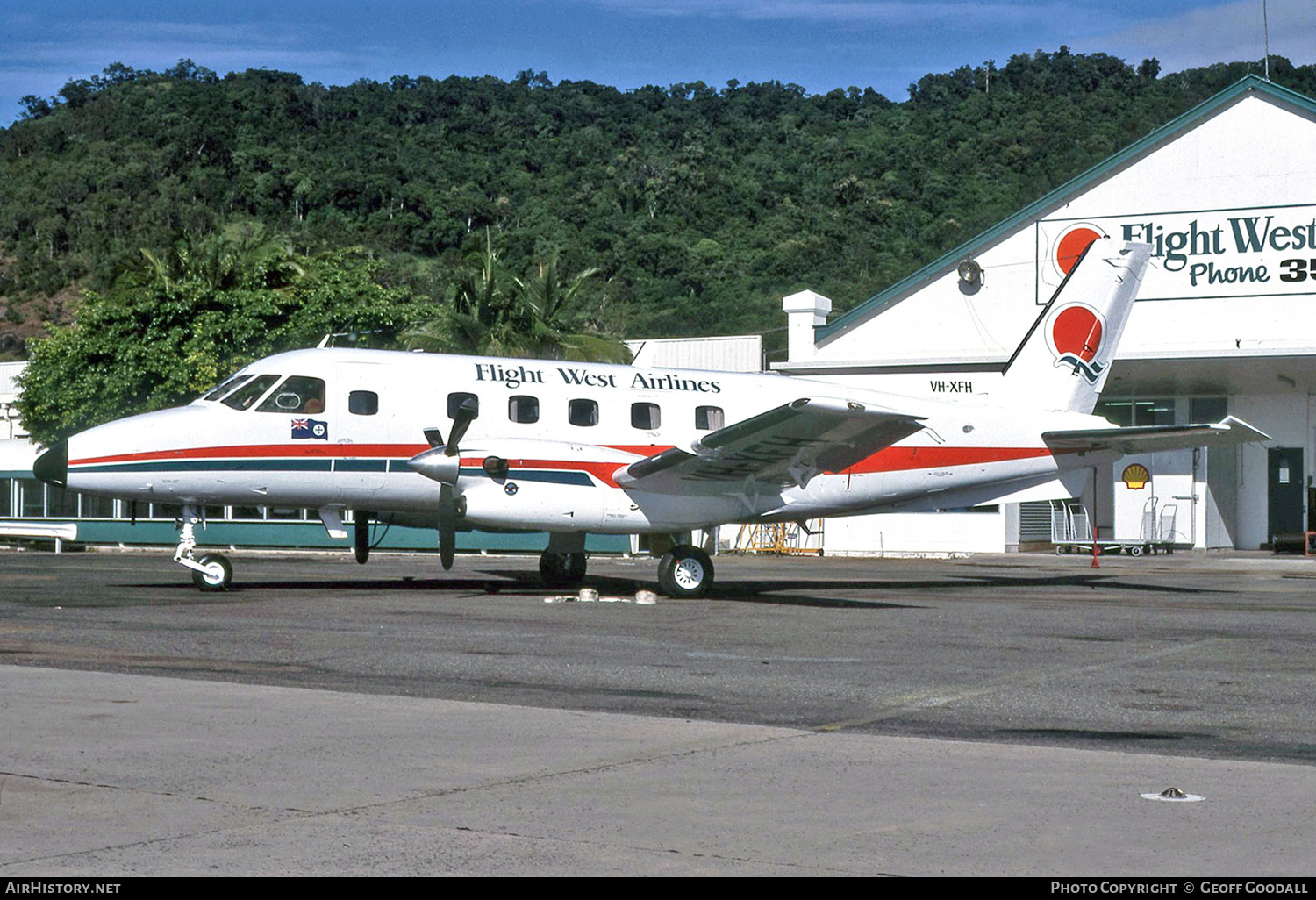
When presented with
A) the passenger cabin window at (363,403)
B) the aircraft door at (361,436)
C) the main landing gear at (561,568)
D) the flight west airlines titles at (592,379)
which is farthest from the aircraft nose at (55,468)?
the main landing gear at (561,568)

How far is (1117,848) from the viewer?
5.74 meters

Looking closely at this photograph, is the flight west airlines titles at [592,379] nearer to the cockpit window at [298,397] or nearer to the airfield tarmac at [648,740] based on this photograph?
the cockpit window at [298,397]

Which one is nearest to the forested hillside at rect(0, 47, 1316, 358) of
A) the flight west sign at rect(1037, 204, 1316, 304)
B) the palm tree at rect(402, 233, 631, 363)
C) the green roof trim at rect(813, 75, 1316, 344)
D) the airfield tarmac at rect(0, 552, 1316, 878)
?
the palm tree at rect(402, 233, 631, 363)

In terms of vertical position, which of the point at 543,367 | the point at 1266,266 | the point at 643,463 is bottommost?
the point at 643,463

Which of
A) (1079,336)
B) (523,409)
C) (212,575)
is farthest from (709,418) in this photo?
(212,575)

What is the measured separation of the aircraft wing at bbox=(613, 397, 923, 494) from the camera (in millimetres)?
18016

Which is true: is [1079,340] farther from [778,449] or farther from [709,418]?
[778,449]

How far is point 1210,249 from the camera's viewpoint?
35.5 meters

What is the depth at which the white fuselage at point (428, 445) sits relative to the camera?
1957 centimetres

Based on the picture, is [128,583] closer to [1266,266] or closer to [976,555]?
[976,555]

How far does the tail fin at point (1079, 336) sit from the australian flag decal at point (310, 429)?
38.6 feet

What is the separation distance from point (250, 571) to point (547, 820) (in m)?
22.6

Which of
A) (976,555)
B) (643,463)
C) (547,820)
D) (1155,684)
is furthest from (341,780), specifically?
(976,555)

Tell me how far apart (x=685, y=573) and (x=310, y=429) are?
6.01 metres
